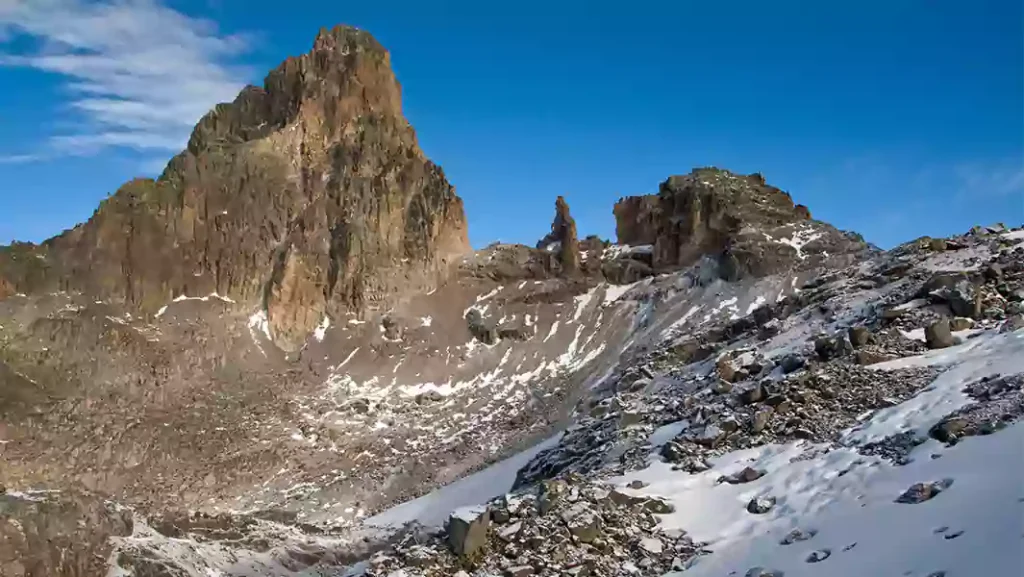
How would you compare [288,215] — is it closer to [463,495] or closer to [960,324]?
[463,495]

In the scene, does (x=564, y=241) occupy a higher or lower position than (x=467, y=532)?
higher

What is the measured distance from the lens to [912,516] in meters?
14.2

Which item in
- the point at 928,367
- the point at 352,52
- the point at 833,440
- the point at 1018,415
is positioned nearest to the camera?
the point at 1018,415

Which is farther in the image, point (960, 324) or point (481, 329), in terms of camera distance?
point (481, 329)

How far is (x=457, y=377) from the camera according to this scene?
282 feet

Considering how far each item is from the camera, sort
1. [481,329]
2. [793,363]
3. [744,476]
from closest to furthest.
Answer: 1. [744,476]
2. [793,363]
3. [481,329]

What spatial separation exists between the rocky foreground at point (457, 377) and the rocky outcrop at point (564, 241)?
0.47m

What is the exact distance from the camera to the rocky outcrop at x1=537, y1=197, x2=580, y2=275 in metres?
97.2

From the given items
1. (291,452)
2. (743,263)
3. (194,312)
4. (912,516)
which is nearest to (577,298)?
(743,263)

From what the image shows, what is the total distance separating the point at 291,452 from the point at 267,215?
105ft

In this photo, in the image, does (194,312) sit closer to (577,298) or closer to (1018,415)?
(577,298)

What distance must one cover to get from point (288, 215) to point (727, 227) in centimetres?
4919

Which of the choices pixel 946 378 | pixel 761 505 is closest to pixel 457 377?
pixel 946 378

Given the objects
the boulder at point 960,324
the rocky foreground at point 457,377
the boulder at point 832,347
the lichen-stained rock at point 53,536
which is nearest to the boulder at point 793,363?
the rocky foreground at point 457,377
